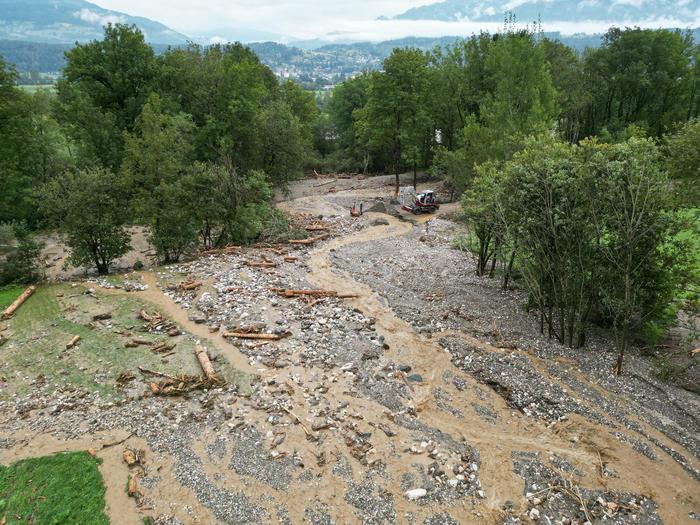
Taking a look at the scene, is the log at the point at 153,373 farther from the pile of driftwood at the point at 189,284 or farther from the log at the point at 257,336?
the pile of driftwood at the point at 189,284

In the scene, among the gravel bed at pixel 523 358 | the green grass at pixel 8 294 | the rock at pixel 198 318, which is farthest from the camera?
the green grass at pixel 8 294

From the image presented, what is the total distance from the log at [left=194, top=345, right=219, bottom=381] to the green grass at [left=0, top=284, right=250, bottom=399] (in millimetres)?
204

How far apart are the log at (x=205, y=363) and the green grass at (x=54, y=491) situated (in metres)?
4.22

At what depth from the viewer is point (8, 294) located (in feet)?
72.3

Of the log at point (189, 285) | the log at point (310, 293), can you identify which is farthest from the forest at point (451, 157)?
the log at point (310, 293)

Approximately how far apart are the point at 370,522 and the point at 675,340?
1567cm

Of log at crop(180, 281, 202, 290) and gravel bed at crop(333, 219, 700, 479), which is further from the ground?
log at crop(180, 281, 202, 290)

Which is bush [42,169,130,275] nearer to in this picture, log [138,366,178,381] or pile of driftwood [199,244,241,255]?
pile of driftwood [199,244,241,255]

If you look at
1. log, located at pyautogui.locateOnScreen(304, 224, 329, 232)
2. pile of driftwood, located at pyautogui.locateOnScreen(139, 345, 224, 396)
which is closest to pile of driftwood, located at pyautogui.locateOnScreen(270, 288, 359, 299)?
pile of driftwood, located at pyautogui.locateOnScreen(139, 345, 224, 396)

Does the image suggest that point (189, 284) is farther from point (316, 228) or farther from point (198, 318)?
point (316, 228)

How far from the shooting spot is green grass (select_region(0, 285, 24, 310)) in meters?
20.9

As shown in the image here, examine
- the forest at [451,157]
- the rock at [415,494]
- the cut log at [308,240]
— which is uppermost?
the forest at [451,157]

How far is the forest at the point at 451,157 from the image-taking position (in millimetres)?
15359

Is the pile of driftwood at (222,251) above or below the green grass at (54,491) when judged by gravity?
above
